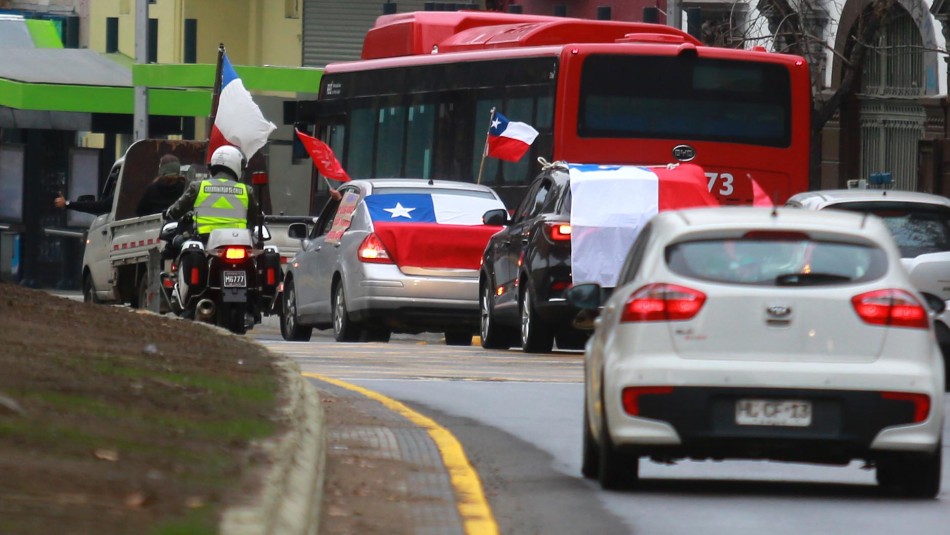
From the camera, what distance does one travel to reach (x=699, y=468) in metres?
11.5

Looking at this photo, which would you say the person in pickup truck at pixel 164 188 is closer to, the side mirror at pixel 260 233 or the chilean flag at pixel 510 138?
the side mirror at pixel 260 233

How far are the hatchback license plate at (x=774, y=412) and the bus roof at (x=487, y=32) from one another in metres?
16.0

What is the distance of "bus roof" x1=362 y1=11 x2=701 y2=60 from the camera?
26.5 meters

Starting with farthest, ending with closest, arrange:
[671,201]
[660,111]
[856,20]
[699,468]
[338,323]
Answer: [856,20]
[660,111]
[338,323]
[671,201]
[699,468]

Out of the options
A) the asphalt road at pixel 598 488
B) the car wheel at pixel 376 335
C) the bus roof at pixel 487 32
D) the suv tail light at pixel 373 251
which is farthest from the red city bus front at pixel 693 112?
the asphalt road at pixel 598 488

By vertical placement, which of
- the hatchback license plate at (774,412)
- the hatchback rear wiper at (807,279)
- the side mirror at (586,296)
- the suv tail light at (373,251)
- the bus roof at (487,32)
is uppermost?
the bus roof at (487,32)

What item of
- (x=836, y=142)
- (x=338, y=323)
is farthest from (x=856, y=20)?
(x=338, y=323)

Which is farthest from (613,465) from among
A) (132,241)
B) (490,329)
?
(132,241)

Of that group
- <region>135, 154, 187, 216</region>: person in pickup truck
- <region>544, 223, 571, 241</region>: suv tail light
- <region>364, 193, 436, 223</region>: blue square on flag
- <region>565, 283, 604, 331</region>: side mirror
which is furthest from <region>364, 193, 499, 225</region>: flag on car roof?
<region>565, 283, 604, 331</region>: side mirror

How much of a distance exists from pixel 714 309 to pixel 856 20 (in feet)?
89.2

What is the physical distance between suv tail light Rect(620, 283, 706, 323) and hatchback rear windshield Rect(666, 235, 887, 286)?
0.11m

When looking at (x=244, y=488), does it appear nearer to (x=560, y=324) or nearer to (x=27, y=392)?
(x=27, y=392)

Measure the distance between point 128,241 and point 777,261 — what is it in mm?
15815

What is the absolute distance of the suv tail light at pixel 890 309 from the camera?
32.0ft
